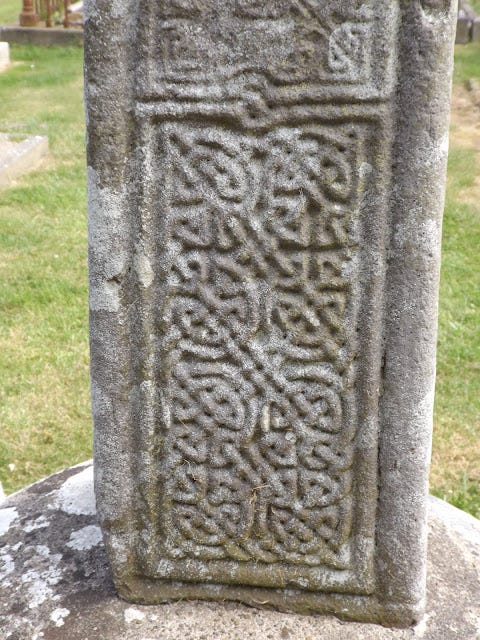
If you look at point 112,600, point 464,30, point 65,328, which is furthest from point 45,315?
point 464,30

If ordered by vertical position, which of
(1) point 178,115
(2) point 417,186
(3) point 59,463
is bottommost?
(3) point 59,463

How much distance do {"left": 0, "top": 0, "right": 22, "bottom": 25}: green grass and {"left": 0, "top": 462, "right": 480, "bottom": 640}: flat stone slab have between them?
1285cm

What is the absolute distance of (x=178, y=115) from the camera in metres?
1.57

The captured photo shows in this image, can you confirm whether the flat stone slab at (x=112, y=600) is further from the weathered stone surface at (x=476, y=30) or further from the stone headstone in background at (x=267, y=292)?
the weathered stone surface at (x=476, y=30)

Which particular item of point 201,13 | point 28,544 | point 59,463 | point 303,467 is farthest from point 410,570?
point 59,463

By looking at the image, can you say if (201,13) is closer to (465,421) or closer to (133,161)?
(133,161)

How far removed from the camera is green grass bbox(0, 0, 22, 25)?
45.8ft

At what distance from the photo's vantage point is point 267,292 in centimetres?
166

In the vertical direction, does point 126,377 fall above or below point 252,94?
below

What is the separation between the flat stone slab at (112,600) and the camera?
1.77m

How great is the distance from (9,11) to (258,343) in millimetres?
15009

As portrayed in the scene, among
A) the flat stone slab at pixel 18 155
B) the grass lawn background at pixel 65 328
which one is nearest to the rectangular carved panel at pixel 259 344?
the grass lawn background at pixel 65 328

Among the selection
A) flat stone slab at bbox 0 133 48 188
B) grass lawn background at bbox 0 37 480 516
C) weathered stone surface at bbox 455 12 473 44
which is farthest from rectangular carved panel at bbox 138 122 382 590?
weathered stone surface at bbox 455 12 473 44

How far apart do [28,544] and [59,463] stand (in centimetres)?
109
